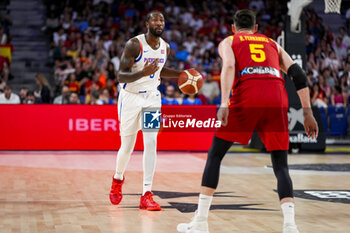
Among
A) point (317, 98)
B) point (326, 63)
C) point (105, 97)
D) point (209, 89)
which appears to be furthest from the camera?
point (326, 63)

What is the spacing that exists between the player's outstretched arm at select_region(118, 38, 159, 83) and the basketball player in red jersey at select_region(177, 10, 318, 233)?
1.41m

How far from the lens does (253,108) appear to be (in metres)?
5.05

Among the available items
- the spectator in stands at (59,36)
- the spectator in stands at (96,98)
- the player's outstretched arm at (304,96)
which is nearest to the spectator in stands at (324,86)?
the spectator in stands at (96,98)

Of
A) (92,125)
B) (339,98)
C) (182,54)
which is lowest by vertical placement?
(92,125)

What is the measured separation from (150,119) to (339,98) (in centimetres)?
1227

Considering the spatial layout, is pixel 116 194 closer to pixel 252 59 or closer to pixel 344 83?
pixel 252 59

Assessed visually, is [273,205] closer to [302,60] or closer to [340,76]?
[302,60]

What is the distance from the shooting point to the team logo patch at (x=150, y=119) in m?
6.84

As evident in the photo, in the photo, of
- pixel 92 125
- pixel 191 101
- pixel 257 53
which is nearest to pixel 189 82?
pixel 257 53

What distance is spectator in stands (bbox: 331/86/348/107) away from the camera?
17.8m

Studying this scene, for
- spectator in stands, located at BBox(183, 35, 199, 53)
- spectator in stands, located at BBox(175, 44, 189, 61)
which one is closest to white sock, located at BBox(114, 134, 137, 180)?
spectator in stands, located at BBox(175, 44, 189, 61)

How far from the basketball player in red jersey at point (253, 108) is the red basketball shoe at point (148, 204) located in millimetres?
1451

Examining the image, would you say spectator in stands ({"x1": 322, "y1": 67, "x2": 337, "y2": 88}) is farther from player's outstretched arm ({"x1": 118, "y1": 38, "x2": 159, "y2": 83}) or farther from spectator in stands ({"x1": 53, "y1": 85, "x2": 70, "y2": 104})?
player's outstretched arm ({"x1": 118, "y1": 38, "x2": 159, "y2": 83})

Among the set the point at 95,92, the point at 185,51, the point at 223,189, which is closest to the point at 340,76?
the point at 185,51
